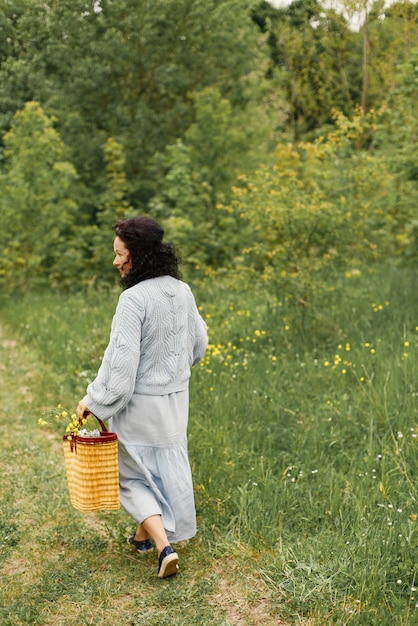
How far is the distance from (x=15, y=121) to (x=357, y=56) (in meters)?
8.13

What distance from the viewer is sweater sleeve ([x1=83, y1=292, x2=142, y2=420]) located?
379 cm

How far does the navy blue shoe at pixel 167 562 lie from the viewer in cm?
376

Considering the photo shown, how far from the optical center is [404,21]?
414 inches

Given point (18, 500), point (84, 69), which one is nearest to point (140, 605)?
point (18, 500)

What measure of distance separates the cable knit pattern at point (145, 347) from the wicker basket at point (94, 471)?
152mm

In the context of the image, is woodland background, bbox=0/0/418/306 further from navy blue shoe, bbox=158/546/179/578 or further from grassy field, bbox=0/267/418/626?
navy blue shoe, bbox=158/546/179/578

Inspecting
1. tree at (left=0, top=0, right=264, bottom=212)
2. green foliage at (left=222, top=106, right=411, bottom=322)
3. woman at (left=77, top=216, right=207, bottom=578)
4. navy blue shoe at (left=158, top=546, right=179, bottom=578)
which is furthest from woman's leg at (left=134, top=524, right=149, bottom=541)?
tree at (left=0, top=0, right=264, bottom=212)

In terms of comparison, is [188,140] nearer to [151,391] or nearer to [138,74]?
[138,74]

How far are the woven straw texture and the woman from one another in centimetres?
15

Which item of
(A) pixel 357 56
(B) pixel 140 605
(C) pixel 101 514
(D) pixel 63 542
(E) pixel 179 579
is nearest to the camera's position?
(B) pixel 140 605

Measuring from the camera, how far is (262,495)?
14.4 feet

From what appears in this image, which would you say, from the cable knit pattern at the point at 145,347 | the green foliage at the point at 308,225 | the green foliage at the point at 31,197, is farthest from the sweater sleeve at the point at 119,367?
the green foliage at the point at 31,197

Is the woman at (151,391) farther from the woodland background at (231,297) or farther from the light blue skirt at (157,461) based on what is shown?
the woodland background at (231,297)

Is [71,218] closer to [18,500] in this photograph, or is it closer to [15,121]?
[15,121]
